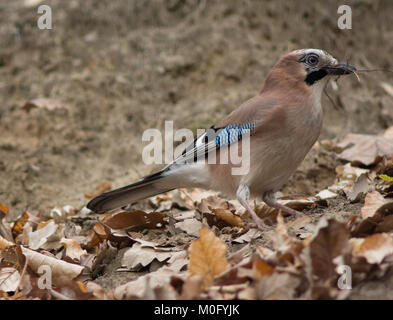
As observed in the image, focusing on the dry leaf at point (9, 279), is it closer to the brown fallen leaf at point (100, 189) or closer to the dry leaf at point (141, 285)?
the dry leaf at point (141, 285)

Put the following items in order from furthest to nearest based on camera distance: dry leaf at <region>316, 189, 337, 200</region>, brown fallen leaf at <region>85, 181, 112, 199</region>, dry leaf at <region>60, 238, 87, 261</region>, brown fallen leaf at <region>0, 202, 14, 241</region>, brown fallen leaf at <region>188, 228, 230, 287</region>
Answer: brown fallen leaf at <region>85, 181, 112, 199</region> < brown fallen leaf at <region>0, 202, 14, 241</region> < dry leaf at <region>316, 189, 337, 200</region> < dry leaf at <region>60, 238, 87, 261</region> < brown fallen leaf at <region>188, 228, 230, 287</region>

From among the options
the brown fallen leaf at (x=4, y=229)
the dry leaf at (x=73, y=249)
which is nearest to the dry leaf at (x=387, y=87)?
the dry leaf at (x=73, y=249)

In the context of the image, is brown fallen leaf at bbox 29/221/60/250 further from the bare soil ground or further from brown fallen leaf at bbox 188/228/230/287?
brown fallen leaf at bbox 188/228/230/287

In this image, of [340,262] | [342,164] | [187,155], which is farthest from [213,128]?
[340,262]

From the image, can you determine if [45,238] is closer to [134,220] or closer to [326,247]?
[134,220]

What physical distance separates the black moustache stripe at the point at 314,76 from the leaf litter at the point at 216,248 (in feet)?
2.79

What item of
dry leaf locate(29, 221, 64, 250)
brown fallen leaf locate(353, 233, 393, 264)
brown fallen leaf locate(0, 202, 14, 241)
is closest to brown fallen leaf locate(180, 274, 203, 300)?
brown fallen leaf locate(353, 233, 393, 264)

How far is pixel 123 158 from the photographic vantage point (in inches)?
252

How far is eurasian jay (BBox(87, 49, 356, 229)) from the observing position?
3.81 meters

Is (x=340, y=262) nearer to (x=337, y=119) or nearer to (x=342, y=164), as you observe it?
(x=342, y=164)

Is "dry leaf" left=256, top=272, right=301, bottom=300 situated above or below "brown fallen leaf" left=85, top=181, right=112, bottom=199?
below

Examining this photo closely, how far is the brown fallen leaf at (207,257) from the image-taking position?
2.50m

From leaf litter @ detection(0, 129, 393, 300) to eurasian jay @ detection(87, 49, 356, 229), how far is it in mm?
224

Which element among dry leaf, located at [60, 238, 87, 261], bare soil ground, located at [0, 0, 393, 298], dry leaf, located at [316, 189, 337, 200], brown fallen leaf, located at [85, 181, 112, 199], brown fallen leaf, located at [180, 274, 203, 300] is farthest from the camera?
bare soil ground, located at [0, 0, 393, 298]
